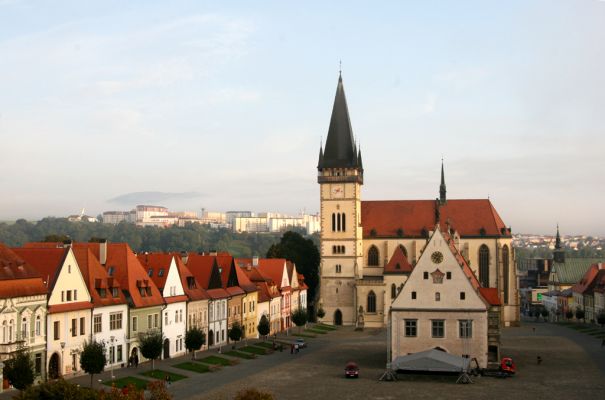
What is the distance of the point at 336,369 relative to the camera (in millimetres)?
72250

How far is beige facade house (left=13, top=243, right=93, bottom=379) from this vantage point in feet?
197

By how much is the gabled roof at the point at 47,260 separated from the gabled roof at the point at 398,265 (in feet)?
213

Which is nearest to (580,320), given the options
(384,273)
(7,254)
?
(384,273)

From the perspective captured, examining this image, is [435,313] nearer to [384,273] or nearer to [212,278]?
[212,278]

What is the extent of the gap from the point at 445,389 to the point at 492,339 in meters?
15.1

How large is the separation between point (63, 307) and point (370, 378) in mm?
24443

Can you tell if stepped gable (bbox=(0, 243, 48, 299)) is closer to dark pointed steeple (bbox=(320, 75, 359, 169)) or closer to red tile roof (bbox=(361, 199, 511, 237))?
dark pointed steeple (bbox=(320, 75, 359, 169))

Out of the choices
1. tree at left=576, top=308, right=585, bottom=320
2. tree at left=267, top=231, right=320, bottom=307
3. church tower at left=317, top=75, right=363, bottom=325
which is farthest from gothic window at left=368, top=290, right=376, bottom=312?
tree at left=576, top=308, right=585, bottom=320

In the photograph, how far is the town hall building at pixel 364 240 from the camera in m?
126

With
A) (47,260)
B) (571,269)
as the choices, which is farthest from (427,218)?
(47,260)

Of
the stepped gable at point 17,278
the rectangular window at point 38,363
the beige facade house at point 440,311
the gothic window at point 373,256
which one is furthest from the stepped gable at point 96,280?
the gothic window at point 373,256

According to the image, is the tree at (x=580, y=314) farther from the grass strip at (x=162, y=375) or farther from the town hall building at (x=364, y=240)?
the grass strip at (x=162, y=375)

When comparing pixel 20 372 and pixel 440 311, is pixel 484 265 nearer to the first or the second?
Answer: pixel 440 311

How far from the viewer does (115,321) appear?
6806cm
